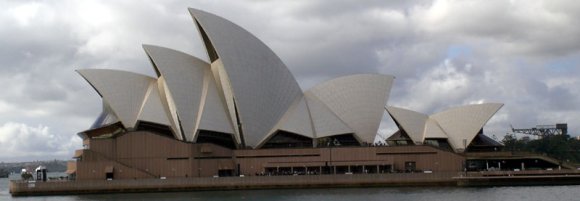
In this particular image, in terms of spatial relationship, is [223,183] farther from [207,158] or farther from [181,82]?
[181,82]

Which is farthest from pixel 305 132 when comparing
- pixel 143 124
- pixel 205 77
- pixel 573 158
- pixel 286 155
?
pixel 573 158

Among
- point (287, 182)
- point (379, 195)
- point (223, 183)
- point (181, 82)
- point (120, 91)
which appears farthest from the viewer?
point (120, 91)

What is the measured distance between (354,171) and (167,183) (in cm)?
1698

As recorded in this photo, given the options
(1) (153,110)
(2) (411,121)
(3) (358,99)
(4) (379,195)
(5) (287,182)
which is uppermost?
(3) (358,99)

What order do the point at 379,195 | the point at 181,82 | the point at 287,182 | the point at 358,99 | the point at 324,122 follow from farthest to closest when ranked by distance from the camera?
the point at 358,99 → the point at 324,122 → the point at 181,82 → the point at 287,182 → the point at 379,195

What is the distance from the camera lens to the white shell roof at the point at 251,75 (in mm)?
62581

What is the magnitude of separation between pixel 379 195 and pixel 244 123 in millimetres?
18973

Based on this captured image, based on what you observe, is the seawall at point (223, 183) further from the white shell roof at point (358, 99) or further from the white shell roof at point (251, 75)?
the white shell roof at point (358, 99)

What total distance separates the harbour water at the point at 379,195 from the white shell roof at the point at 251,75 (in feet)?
30.3

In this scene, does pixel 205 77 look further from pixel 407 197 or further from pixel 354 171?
pixel 407 197

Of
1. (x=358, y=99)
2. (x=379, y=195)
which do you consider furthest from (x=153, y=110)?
(x=379, y=195)

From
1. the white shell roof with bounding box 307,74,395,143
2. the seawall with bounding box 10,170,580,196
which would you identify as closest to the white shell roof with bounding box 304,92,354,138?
the white shell roof with bounding box 307,74,395,143

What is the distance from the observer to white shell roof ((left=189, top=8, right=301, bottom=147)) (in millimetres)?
62581

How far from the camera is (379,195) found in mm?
48938
